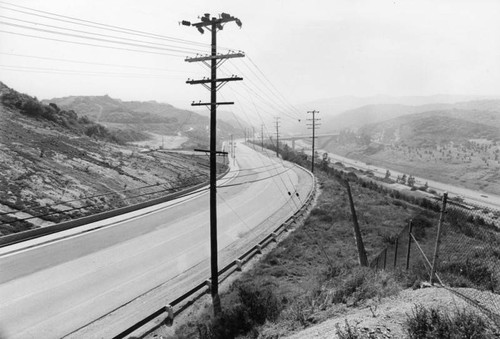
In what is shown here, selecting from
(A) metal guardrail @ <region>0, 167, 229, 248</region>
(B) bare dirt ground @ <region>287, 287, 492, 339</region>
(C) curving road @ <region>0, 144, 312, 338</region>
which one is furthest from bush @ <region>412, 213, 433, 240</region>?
(A) metal guardrail @ <region>0, 167, 229, 248</region>

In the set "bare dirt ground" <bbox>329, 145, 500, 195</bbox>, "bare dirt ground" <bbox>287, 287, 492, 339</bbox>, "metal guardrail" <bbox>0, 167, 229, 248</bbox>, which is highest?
"bare dirt ground" <bbox>287, 287, 492, 339</bbox>

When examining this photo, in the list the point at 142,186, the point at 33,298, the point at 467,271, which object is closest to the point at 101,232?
the point at 33,298

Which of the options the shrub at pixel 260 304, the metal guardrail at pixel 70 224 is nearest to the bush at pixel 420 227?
the shrub at pixel 260 304

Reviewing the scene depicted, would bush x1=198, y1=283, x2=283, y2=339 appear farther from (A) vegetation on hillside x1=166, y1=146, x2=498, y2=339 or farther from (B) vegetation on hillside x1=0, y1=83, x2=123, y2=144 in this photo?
(B) vegetation on hillside x1=0, y1=83, x2=123, y2=144

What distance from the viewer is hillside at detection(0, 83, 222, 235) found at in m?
22.5

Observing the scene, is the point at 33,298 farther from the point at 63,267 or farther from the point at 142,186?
the point at 142,186

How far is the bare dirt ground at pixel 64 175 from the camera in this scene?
22.4 metres

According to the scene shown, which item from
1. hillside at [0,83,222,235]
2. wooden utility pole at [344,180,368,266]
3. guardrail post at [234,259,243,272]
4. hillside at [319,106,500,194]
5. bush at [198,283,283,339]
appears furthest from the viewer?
hillside at [319,106,500,194]

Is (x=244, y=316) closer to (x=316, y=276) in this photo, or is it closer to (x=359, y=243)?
(x=316, y=276)

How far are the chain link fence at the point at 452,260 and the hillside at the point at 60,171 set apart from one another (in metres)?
20.7

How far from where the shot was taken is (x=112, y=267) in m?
16.8

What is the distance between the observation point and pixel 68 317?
12.5m

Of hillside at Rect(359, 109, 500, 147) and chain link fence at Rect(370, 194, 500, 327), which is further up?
hillside at Rect(359, 109, 500, 147)

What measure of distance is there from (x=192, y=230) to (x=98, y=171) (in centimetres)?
1414
